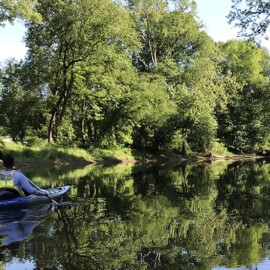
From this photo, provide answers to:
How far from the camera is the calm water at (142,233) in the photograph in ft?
23.6

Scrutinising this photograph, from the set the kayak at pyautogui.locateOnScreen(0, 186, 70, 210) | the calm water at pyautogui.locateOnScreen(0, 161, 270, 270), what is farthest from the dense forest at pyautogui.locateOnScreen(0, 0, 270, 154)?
the calm water at pyautogui.locateOnScreen(0, 161, 270, 270)

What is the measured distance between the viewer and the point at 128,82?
41.5 m

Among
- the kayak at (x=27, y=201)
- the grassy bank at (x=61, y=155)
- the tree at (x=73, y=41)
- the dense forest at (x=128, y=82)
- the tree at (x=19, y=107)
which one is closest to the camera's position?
the kayak at (x=27, y=201)

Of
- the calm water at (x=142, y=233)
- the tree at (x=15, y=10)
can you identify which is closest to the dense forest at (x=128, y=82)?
the tree at (x=15, y=10)

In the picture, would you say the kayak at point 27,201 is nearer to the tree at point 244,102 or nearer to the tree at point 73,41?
the tree at point 73,41

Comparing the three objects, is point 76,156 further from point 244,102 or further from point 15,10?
point 244,102

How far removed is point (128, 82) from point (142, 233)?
33071mm

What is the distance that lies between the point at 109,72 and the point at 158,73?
1158cm

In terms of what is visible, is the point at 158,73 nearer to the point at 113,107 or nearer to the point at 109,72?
the point at 113,107

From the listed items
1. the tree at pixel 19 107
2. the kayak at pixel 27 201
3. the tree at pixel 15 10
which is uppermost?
the tree at pixel 15 10

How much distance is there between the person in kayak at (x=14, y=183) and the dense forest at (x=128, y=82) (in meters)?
16.0

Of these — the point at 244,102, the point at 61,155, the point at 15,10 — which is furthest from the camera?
the point at 244,102

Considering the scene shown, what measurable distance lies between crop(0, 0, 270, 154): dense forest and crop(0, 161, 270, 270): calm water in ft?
55.8

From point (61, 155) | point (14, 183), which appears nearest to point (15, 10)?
point (61, 155)
